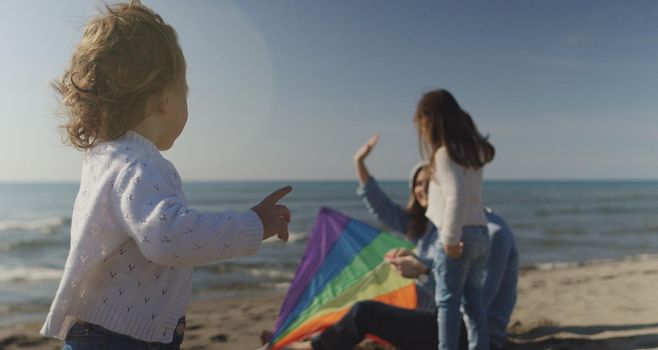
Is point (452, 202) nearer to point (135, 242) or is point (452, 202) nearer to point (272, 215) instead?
point (272, 215)

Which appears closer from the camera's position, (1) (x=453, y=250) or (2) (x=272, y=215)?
(2) (x=272, y=215)

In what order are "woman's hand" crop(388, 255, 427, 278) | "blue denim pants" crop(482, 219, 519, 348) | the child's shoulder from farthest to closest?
"blue denim pants" crop(482, 219, 519, 348), "woman's hand" crop(388, 255, 427, 278), the child's shoulder

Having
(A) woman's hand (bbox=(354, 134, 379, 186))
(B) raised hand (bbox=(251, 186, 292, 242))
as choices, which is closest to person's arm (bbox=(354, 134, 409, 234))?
(A) woman's hand (bbox=(354, 134, 379, 186))

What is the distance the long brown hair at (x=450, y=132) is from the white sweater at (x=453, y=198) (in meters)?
0.05

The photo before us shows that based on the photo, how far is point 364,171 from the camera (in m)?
4.07

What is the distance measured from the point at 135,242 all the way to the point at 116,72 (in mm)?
412

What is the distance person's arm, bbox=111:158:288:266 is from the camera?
1.36 m

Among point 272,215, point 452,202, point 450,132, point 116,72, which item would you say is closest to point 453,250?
point 452,202

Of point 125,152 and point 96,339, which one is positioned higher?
point 125,152

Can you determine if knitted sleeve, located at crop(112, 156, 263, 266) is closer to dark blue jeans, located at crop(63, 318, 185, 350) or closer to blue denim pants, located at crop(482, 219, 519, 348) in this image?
dark blue jeans, located at crop(63, 318, 185, 350)

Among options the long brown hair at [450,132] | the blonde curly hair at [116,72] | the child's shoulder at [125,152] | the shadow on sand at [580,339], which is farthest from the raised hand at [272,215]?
the shadow on sand at [580,339]

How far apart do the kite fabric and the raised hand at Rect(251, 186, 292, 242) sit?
247cm

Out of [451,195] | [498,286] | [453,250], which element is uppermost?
[451,195]

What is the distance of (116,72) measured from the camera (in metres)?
1.51
